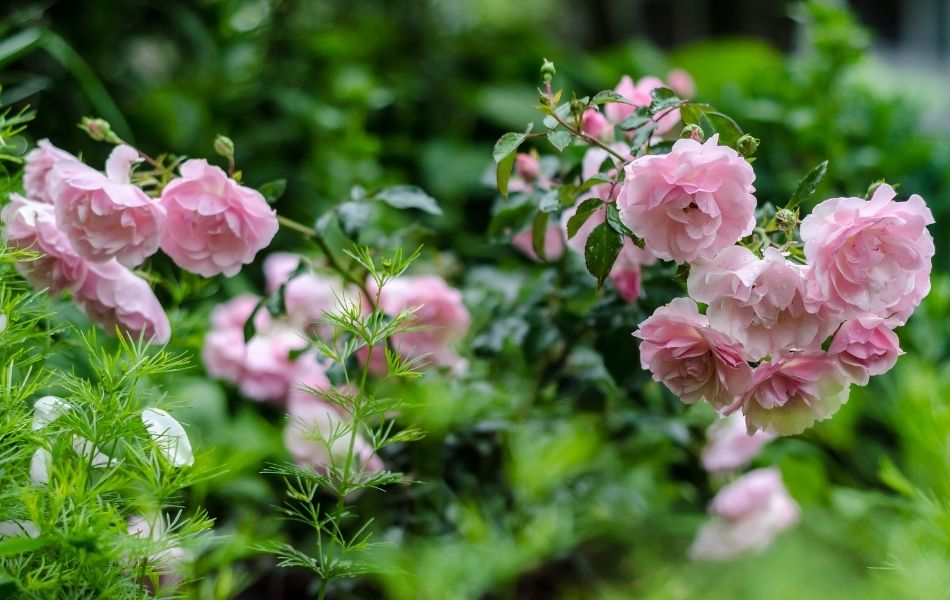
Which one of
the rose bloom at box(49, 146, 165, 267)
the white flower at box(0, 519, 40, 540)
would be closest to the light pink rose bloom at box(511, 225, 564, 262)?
the rose bloom at box(49, 146, 165, 267)

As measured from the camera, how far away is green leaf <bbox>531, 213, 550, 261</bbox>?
0.77 metres

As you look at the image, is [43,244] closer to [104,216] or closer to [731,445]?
[104,216]

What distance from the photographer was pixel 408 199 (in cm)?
78

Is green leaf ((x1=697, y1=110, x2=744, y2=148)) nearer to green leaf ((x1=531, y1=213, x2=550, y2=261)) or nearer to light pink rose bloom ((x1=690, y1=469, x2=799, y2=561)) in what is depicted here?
green leaf ((x1=531, y1=213, x2=550, y2=261))

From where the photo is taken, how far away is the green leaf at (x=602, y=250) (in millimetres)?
597

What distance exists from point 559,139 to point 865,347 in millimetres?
231

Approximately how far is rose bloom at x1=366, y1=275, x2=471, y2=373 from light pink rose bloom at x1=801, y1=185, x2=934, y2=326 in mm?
493

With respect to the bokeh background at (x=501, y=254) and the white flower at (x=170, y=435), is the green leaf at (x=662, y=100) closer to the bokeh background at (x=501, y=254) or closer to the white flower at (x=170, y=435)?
the bokeh background at (x=501, y=254)

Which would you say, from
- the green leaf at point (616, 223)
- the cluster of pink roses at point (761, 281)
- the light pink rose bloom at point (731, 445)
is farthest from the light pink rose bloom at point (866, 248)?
the light pink rose bloom at point (731, 445)

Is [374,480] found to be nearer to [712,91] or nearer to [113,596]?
[113,596]

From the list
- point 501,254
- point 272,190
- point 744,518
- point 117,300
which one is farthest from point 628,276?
point 501,254

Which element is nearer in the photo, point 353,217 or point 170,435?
point 170,435

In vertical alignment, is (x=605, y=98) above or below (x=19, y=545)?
above

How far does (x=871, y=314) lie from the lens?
558mm
